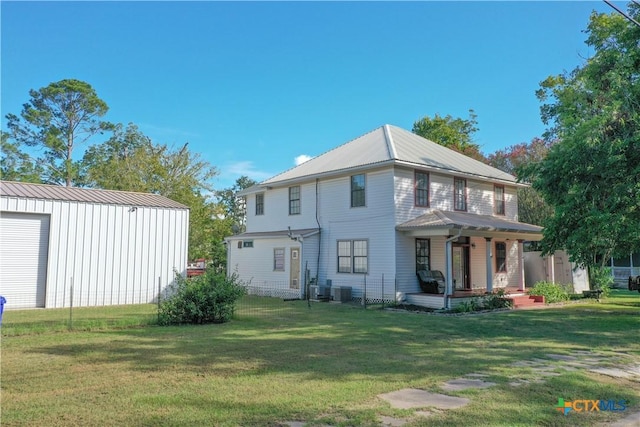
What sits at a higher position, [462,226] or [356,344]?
[462,226]

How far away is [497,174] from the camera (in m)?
22.5

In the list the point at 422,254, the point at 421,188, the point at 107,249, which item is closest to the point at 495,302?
the point at 422,254

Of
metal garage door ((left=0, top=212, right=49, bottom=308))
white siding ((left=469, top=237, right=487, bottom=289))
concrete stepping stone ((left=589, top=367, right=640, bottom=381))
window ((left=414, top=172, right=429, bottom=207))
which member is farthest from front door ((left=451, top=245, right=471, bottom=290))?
metal garage door ((left=0, top=212, right=49, bottom=308))

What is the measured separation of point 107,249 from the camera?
16.9 m

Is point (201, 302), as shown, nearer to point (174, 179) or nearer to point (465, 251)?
point (465, 251)

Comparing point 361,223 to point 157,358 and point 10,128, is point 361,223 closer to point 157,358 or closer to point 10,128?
point 157,358

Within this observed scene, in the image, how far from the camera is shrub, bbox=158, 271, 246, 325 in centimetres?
1140

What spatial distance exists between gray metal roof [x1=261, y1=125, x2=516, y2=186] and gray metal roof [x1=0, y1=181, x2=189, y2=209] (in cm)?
→ 607

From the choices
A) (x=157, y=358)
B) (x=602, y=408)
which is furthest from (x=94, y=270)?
(x=602, y=408)

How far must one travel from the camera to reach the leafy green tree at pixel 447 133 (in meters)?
37.1

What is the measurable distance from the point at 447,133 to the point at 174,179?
21.3m

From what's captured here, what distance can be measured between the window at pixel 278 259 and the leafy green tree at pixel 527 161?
16.7 meters

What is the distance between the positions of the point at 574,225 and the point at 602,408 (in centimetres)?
1002

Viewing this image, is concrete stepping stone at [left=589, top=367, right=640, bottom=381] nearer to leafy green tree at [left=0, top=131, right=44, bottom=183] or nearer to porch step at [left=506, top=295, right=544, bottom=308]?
porch step at [left=506, top=295, right=544, bottom=308]
